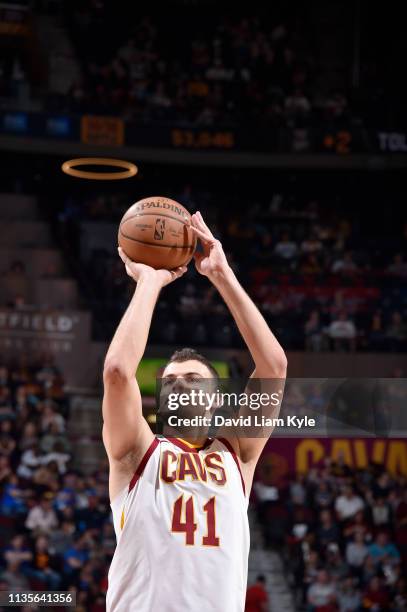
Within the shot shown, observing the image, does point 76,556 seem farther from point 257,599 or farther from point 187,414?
point 187,414

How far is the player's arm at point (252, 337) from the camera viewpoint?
9.14 ft

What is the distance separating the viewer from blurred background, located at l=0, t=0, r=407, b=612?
34.3ft

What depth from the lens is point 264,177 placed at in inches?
741

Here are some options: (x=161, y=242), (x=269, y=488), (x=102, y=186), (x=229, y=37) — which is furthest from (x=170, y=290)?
(x=161, y=242)

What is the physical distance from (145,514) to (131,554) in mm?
110

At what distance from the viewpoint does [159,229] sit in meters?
3.21

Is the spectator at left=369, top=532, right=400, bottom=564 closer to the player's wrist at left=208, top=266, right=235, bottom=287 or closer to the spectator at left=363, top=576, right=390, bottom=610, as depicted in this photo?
the spectator at left=363, top=576, right=390, bottom=610

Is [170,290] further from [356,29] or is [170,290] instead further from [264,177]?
[356,29]

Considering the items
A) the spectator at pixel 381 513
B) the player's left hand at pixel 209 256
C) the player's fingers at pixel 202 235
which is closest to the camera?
the player's left hand at pixel 209 256

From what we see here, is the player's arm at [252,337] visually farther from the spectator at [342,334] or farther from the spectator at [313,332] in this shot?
the spectator at [342,334]

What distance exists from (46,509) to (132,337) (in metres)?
8.10

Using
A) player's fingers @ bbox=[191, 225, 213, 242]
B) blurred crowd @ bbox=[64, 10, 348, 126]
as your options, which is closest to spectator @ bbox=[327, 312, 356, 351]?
blurred crowd @ bbox=[64, 10, 348, 126]

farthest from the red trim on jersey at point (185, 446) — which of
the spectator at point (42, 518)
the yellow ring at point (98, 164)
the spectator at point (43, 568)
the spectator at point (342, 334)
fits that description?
the yellow ring at point (98, 164)

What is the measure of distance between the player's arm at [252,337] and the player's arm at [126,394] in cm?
24
